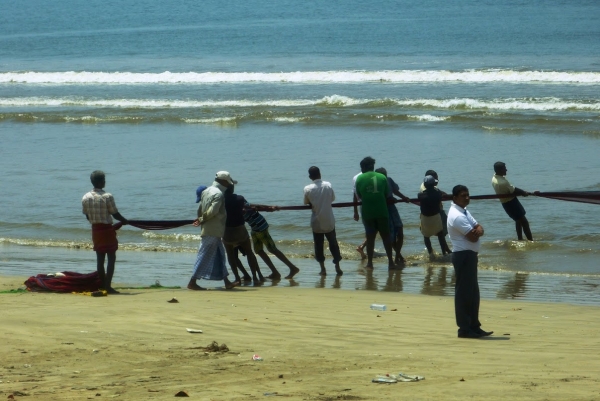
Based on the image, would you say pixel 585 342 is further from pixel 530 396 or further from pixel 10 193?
pixel 10 193

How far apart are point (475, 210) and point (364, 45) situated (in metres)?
42.8

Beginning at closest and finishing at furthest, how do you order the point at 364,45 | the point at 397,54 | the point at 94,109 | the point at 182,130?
the point at 182,130 → the point at 94,109 → the point at 397,54 → the point at 364,45

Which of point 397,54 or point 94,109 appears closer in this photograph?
point 94,109

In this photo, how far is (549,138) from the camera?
79.0ft

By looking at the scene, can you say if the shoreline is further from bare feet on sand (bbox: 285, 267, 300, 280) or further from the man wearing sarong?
the man wearing sarong

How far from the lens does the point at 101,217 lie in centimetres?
1017

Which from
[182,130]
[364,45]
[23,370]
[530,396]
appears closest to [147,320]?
[23,370]

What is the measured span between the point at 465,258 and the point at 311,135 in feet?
59.9

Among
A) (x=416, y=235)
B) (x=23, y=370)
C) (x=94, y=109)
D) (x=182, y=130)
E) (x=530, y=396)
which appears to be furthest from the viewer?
(x=94, y=109)

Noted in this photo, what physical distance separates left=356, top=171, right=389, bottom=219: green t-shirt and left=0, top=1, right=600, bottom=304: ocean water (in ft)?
2.90

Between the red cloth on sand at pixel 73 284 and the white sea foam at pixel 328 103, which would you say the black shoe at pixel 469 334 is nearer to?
the red cloth on sand at pixel 73 284

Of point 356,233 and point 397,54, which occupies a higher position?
point 397,54

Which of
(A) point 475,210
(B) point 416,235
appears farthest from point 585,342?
(A) point 475,210

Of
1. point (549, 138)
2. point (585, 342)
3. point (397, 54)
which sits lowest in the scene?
point (585, 342)
